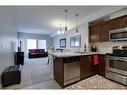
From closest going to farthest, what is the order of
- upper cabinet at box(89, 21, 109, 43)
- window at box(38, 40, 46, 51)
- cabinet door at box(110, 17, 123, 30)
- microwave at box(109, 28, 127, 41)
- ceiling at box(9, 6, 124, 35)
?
microwave at box(109, 28, 127, 41), cabinet door at box(110, 17, 123, 30), ceiling at box(9, 6, 124, 35), upper cabinet at box(89, 21, 109, 43), window at box(38, 40, 46, 51)

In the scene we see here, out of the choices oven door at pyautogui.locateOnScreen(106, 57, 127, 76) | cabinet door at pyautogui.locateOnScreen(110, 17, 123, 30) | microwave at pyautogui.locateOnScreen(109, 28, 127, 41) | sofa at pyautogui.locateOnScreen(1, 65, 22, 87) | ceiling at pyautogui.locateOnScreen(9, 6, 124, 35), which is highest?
ceiling at pyautogui.locateOnScreen(9, 6, 124, 35)

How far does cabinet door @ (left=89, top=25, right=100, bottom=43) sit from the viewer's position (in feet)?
13.6

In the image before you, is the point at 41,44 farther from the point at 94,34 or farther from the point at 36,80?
the point at 36,80

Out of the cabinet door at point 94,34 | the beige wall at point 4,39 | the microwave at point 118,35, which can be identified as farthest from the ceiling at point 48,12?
the microwave at point 118,35

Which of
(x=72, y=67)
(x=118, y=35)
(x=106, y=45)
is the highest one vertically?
(x=118, y=35)

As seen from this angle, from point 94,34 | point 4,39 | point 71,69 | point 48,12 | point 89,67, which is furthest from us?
point 94,34

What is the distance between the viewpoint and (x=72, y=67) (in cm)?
301

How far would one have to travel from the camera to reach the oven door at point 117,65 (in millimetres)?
2906

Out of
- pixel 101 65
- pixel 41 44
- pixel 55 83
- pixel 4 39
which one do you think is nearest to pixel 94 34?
pixel 101 65

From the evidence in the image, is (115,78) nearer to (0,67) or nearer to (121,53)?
(121,53)

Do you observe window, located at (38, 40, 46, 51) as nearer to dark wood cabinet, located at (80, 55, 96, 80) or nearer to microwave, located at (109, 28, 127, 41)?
dark wood cabinet, located at (80, 55, 96, 80)

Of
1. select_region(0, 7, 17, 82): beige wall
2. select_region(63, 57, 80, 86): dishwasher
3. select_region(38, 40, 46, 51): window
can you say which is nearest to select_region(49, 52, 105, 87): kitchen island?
select_region(63, 57, 80, 86): dishwasher
